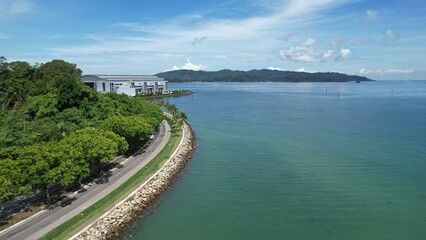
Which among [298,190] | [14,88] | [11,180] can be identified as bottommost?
[298,190]

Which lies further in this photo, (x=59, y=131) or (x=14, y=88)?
(x=14, y=88)

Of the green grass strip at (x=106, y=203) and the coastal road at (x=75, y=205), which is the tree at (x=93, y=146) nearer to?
the coastal road at (x=75, y=205)

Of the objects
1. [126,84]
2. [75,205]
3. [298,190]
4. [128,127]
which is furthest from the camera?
[126,84]

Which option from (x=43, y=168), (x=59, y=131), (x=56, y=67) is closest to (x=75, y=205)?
(x=43, y=168)

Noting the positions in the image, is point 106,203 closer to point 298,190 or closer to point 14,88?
point 298,190

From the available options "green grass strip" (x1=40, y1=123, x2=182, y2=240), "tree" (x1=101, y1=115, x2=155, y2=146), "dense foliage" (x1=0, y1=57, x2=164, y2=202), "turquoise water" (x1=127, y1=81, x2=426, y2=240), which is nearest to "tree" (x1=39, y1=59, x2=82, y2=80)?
"dense foliage" (x1=0, y1=57, x2=164, y2=202)

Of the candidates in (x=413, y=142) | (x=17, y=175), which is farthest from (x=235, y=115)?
(x=17, y=175)

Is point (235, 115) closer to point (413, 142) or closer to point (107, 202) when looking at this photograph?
point (413, 142)

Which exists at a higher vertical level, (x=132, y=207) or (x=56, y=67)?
(x=56, y=67)

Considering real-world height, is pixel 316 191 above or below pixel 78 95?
below
